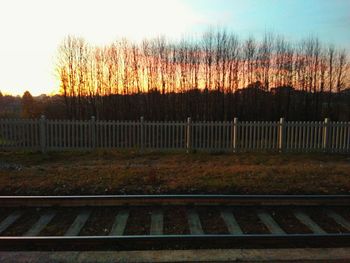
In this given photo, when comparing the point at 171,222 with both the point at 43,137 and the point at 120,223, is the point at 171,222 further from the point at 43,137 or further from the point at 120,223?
the point at 43,137

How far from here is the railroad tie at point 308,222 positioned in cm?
634

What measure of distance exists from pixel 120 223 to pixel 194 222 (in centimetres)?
124

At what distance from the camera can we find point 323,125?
16.5 m

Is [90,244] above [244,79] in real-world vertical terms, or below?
below

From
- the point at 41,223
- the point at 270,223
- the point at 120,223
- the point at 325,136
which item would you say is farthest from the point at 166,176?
the point at 325,136

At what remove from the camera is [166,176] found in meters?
10.2

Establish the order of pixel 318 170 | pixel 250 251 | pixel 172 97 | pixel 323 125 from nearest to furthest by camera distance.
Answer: pixel 250 251 → pixel 318 170 → pixel 323 125 → pixel 172 97

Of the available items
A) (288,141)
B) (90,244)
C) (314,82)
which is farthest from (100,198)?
(314,82)

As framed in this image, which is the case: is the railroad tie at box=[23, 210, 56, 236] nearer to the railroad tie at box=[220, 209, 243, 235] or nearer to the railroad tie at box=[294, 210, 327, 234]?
the railroad tie at box=[220, 209, 243, 235]

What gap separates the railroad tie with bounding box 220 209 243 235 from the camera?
623cm

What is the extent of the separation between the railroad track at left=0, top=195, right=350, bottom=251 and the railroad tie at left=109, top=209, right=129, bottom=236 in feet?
0.05

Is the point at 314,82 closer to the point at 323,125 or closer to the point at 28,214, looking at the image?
the point at 323,125

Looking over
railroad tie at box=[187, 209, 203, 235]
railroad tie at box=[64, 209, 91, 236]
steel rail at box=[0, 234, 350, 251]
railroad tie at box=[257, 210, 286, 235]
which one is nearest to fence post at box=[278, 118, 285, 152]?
railroad tie at box=[257, 210, 286, 235]

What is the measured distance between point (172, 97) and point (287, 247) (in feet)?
79.3
